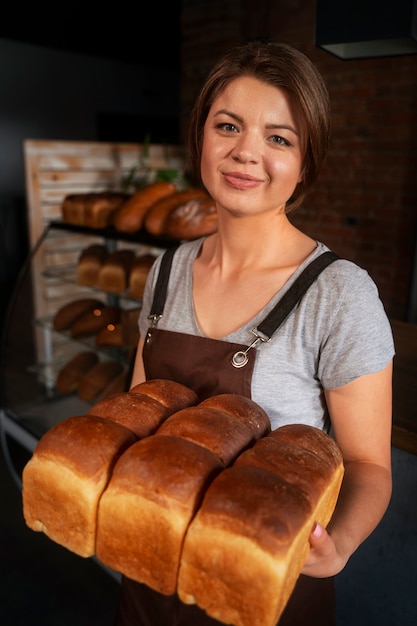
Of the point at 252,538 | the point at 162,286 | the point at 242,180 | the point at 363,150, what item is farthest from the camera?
the point at 363,150

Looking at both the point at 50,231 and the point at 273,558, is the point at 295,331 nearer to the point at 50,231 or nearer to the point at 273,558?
the point at 273,558

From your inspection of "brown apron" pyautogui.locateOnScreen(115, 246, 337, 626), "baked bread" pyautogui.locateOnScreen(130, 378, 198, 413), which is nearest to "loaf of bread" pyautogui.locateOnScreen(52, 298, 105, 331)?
"brown apron" pyautogui.locateOnScreen(115, 246, 337, 626)

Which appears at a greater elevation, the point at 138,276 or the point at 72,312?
the point at 138,276

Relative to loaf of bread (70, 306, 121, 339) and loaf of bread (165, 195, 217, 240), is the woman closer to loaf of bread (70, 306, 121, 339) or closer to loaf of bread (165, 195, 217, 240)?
loaf of bread (165, 195, 217, 240)

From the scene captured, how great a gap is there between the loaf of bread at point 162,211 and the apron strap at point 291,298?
1459 mm

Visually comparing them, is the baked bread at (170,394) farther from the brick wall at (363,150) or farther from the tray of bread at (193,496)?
the brick wall at (363,150)

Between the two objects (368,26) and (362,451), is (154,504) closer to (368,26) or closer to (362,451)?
(362,451)

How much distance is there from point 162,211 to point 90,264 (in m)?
0.65

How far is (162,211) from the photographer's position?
2496mm

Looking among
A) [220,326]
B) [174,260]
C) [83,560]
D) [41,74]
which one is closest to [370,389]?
[220,326]

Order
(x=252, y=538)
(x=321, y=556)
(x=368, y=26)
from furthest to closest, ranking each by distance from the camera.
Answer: (x=368, y=26), (x=321, y=556), (x=252, y=538)

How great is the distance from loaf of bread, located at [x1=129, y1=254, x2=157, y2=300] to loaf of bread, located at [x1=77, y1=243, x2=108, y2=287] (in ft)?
1.06

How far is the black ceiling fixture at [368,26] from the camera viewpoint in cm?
136

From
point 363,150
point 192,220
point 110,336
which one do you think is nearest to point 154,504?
point 192,220
